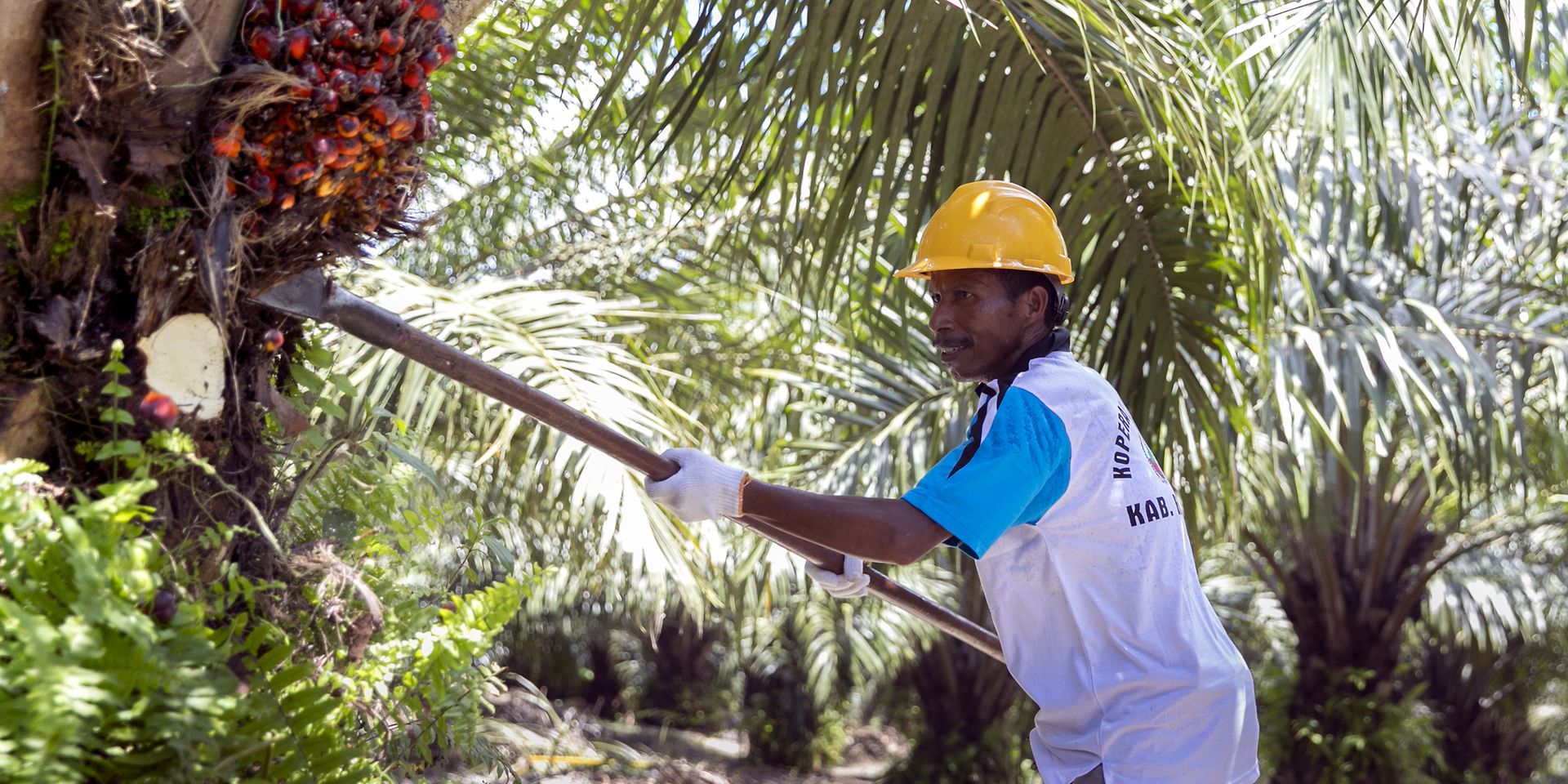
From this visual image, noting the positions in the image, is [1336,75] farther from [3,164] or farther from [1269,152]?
[3,164]

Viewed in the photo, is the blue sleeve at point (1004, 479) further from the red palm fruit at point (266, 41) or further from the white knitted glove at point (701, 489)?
the red palm fruit at point (266, 41)

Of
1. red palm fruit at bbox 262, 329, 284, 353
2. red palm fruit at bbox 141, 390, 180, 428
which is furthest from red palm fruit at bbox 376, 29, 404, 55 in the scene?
red palm fruit at bbox 141, 390, 180, 428

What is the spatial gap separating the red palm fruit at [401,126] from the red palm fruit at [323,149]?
0.31ft

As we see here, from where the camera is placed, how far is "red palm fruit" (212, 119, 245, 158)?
192cm

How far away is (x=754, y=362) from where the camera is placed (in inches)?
263

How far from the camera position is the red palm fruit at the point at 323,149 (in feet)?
6.47

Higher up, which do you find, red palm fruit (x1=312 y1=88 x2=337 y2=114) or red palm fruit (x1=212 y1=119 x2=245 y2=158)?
red palm fruit (x1=312 y1=88 x2=337 y2=114)

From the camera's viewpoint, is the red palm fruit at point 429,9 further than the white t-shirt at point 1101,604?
A: No

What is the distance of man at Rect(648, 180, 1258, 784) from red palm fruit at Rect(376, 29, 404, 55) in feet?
2.73

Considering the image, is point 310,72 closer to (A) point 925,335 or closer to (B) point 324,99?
(B) point 324,99

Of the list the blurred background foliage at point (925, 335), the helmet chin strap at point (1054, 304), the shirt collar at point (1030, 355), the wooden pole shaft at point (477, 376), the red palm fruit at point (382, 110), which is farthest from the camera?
the blurred background foliage at point (925, 335)

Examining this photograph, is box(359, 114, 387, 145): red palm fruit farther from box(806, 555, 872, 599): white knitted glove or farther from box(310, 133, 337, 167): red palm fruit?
box(806, 555, 872, 599): white knitted glove

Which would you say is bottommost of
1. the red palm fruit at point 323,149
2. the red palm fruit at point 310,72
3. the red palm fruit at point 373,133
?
the red palm fruit at point 323,149

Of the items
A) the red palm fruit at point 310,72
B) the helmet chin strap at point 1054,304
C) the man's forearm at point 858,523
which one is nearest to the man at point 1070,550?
the man's forearm at point 858,523
